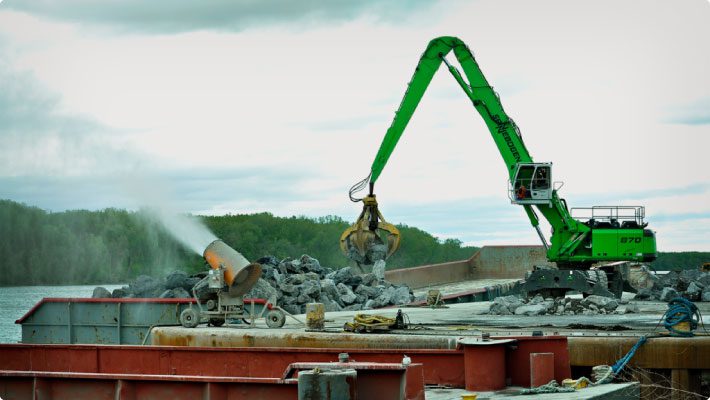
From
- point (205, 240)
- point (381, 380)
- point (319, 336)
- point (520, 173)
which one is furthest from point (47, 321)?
point (381, 380)

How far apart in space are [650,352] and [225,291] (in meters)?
7.68

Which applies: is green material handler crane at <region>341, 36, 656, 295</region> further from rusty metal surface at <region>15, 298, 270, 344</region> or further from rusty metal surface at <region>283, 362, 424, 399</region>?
rusty metal surface at <region>283, 362, 424, 399</region>

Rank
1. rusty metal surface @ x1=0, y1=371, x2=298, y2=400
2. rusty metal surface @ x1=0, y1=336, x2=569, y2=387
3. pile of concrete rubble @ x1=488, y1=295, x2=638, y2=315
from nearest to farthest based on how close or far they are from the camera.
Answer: rusty metal surface @ x1=0, y1=371, x2=298, y2=400
rusty metal surface @ x1=0, y1=336, x2=569, y2=387
pile of concrete rubble @ x1=488, y1=295, x2=638, y2=315

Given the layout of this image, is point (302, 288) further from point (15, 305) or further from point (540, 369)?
point (15, 305)

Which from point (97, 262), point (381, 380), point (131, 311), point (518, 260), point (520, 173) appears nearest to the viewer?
point (381, 380)

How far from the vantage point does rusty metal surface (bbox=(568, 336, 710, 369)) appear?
15000 millimetres

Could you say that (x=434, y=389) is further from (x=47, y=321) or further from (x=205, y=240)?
(x=47, y=321)

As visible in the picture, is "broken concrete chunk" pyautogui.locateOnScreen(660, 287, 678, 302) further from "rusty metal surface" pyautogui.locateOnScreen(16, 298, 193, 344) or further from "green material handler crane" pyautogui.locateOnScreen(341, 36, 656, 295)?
"rusty metal surface" pyautogui.locateOnScreen(16, 298, 193, 344)

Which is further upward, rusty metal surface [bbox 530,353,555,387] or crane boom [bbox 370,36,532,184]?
crane boom [bbox 370,36,532,184]

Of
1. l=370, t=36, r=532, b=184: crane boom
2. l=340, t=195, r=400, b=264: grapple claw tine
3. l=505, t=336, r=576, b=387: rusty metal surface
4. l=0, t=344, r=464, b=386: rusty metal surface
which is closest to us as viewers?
l=505, t=336, r=576, b=387: rusty metal surface

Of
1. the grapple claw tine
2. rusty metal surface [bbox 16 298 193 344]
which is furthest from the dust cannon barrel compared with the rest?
the grapple claw tine

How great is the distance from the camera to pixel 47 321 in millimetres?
24438

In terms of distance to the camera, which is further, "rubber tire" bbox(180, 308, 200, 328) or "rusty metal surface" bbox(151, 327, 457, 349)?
"rubber tire" bbox(180, 308, 200, 328)

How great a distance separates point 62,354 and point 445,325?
645 cm
